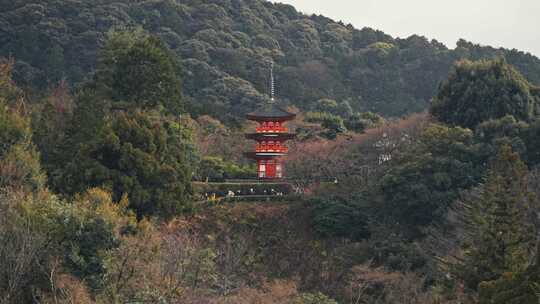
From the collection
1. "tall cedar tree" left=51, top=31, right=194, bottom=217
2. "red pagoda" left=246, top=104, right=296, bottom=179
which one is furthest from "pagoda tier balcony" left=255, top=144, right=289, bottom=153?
"tall cedar tree" left=51, top=31, right=194, bottom=217

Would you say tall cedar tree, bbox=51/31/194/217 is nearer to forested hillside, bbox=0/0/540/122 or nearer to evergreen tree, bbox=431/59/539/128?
evergreen tree, bbox=431/59/539/128

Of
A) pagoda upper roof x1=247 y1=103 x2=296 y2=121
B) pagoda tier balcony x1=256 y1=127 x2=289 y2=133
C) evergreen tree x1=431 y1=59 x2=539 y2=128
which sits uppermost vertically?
evergreen tree x1=431 y1=59 x2=539 y2=128

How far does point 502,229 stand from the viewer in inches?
1138

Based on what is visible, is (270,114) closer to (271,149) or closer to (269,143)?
(269,143)

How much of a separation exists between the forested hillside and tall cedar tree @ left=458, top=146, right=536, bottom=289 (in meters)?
30.3

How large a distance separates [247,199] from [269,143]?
4.36m

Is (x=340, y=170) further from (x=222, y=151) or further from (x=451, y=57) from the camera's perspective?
(x=451, y=57)

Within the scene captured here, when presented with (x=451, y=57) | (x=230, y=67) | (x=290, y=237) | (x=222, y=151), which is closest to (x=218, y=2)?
(x=230, y=67)

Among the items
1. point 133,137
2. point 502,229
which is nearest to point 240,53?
point 133,137

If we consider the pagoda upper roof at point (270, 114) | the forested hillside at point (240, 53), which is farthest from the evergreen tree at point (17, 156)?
the forested hillside at point (240, 53)

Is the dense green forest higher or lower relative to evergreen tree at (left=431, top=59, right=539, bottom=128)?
lower

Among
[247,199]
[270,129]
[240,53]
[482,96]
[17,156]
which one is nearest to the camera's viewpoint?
[17,156]

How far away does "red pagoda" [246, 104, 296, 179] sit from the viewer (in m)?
47.3

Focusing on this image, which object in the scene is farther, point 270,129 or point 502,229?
point 270,129
